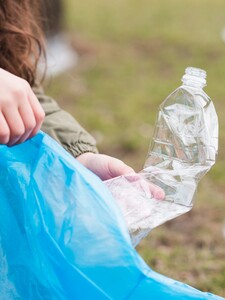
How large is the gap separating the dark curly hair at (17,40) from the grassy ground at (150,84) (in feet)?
3.74

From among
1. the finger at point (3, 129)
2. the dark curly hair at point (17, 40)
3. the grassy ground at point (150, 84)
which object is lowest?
the grassy ground at point (150, 84)

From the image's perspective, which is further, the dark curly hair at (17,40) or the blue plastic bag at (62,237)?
the dark curly hair at (17,40)

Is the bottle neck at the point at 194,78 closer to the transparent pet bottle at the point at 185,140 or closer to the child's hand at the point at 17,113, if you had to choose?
the transparent pet bottle at the point at 185,140

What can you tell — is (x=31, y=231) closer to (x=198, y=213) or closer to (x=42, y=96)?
(x=42, y=96)

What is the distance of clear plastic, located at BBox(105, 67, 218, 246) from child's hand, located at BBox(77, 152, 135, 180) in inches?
1.5

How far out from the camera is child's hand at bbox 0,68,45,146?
41.9 inches

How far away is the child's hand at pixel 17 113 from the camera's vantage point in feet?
3.49

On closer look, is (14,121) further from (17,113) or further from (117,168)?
(117,168)

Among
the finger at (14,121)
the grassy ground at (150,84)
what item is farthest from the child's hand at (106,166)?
the grassy ground at (150,84)

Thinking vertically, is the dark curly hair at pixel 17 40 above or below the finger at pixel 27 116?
below

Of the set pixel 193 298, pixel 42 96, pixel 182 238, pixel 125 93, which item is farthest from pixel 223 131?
pixel 193 298

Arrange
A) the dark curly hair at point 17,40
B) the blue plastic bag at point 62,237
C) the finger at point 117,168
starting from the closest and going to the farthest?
the blue plastic bag at point 62,237, the finger at point 117,168, the dark curly hair at point 17,40

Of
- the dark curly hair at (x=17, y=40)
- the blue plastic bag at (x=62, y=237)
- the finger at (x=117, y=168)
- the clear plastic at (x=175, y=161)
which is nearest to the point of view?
the blue plastic bag at (x=62, y=237)

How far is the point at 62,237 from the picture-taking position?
3.48ft
